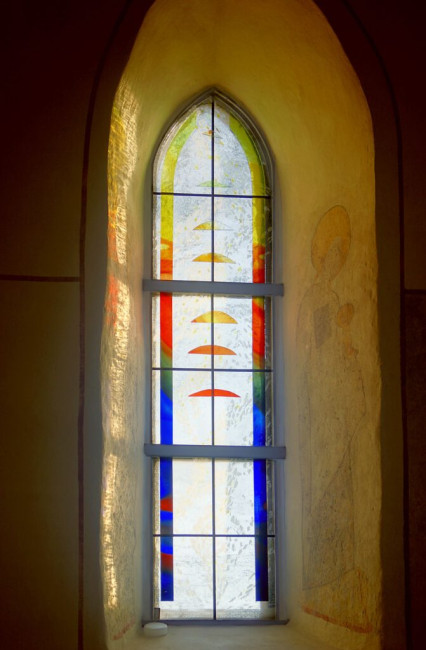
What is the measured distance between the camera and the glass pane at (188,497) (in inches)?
182

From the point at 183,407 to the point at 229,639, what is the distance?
1.14 m

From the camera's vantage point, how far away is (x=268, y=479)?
4707 millimetres

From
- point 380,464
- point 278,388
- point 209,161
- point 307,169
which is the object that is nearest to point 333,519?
point 380,464

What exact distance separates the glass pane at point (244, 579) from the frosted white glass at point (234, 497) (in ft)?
0.19

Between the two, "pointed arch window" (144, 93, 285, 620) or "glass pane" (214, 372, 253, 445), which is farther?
"glass pane" (214, 372, 253, 445)

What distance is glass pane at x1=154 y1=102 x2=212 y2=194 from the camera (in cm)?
499

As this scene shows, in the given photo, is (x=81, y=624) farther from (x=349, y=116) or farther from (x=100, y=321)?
(x=349, y=116)

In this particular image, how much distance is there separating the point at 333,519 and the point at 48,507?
124 cm

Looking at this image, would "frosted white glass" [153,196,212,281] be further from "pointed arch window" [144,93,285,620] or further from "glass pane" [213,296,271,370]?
"glass pane" [213,296,271,370]

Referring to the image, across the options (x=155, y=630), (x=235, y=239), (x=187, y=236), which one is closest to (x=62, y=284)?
(x=187, y=236)

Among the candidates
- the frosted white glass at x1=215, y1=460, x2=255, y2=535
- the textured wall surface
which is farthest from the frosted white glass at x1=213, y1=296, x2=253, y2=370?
the textured wall surface

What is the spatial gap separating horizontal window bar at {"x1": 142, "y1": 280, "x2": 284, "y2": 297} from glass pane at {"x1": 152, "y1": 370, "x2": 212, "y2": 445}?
0.41 metres

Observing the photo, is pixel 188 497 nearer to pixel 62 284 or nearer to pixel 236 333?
pixel 236 333

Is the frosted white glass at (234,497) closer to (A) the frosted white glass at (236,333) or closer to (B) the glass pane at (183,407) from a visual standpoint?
(B) the glass pane at (183,407)
